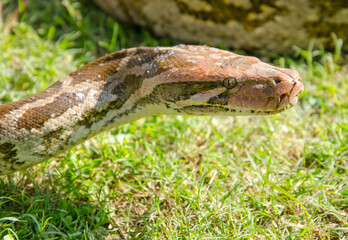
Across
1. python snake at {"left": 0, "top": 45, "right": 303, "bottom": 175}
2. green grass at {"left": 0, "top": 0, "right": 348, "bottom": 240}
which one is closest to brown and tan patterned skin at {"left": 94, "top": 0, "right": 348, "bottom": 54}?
green grass at {"left": 0, "top": 0, "right": 348, "bottom": 240}

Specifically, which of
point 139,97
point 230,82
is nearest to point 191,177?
point 139,97

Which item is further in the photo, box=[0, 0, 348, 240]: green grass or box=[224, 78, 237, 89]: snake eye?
box=[0, 0, 348, 240]: green grass

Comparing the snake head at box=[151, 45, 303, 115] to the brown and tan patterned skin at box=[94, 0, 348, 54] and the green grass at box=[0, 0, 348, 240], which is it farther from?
the brown and tan patterned skin at box=[94, 0, 348, 54]

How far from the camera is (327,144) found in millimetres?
3947

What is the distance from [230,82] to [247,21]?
7.75 ft

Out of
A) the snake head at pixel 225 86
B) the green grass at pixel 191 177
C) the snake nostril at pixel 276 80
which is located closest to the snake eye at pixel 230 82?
the snake head at pixel 225 86

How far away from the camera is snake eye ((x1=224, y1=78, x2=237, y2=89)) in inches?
122

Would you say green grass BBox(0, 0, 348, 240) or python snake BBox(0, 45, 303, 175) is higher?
python snake BBox(0, 45, 303, 175)

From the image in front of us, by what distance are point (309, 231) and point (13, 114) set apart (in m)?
2.53

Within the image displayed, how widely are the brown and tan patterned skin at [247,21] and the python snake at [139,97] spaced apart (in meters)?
1.86

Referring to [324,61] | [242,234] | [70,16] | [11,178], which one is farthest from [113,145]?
[324,61]

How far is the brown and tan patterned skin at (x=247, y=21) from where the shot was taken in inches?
197

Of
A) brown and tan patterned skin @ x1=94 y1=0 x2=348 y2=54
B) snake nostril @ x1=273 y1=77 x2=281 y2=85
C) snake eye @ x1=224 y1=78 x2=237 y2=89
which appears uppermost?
snake eye @ x1=224 y1=78 x2=237 y2=89

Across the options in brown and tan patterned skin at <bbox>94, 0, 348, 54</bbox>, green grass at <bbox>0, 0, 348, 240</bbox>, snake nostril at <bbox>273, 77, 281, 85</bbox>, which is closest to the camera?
snake nostril at <bbox>273, 77, 281, 85</bbox>
